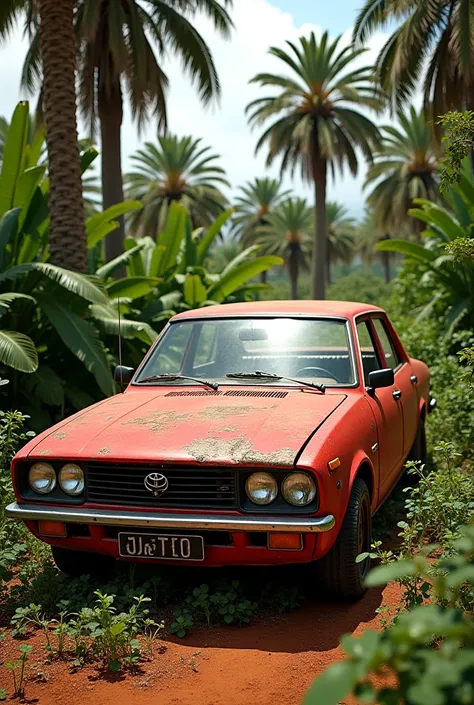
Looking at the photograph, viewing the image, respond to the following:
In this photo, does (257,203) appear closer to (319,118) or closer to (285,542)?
(319,118)

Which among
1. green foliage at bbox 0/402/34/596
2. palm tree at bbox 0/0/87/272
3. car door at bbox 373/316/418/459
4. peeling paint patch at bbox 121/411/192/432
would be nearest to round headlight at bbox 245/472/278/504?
peeling paint patch at bbox 121/411/192/432

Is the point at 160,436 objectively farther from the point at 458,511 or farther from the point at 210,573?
the point at 458,511

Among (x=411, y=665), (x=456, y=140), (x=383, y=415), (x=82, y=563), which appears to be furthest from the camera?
(x=383, y=415)

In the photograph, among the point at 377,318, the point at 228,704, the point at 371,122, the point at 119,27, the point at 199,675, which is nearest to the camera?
the point at 228,704

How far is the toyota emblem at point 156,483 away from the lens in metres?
4.06

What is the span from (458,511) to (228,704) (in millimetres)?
1778

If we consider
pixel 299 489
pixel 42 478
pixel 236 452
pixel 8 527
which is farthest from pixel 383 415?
pixel 8 527

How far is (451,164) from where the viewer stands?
4.49 meters

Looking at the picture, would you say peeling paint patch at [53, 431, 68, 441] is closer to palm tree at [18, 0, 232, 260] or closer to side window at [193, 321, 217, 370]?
side window at [193, 321, 217, 370]

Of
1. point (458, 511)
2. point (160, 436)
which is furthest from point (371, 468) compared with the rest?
point (160, 436)

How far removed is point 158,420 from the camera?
4.51 meters

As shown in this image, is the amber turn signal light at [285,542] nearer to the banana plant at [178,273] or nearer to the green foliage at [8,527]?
the green foliage at [8,527]

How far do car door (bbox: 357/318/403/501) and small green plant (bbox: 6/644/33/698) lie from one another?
7.77 ft

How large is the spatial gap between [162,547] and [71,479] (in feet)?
2.11
